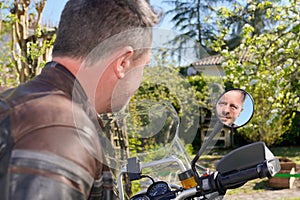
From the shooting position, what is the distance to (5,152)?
0.73m

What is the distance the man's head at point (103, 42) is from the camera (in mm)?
892

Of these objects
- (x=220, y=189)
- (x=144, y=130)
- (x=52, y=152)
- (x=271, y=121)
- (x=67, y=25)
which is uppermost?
(x=67, y=25)

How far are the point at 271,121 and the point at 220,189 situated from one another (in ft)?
21.5

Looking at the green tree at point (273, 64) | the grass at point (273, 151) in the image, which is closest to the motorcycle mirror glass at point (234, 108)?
the grass at point (273, 151)

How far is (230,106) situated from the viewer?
1261 mm

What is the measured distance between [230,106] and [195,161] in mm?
186

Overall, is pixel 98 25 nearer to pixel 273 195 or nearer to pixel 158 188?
pixel 158 188

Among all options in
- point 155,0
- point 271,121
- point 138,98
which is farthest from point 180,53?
point 271,121

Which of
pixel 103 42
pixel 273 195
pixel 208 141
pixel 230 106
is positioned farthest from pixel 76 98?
pixel 273 195

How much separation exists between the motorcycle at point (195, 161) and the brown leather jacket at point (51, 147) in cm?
41

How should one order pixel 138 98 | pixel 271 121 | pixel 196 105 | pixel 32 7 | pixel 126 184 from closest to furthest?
pixel 196 105 < pixel 138 98 < pixel 126 184 < pixel 32 7 < pixel 271 121

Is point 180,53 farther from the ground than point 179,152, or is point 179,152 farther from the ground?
point 180,53

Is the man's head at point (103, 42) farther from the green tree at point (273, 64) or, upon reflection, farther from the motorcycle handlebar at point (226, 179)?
the green tree at point (273, 64)

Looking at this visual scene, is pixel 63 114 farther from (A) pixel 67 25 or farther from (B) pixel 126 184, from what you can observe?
(B) pixel 126 184
